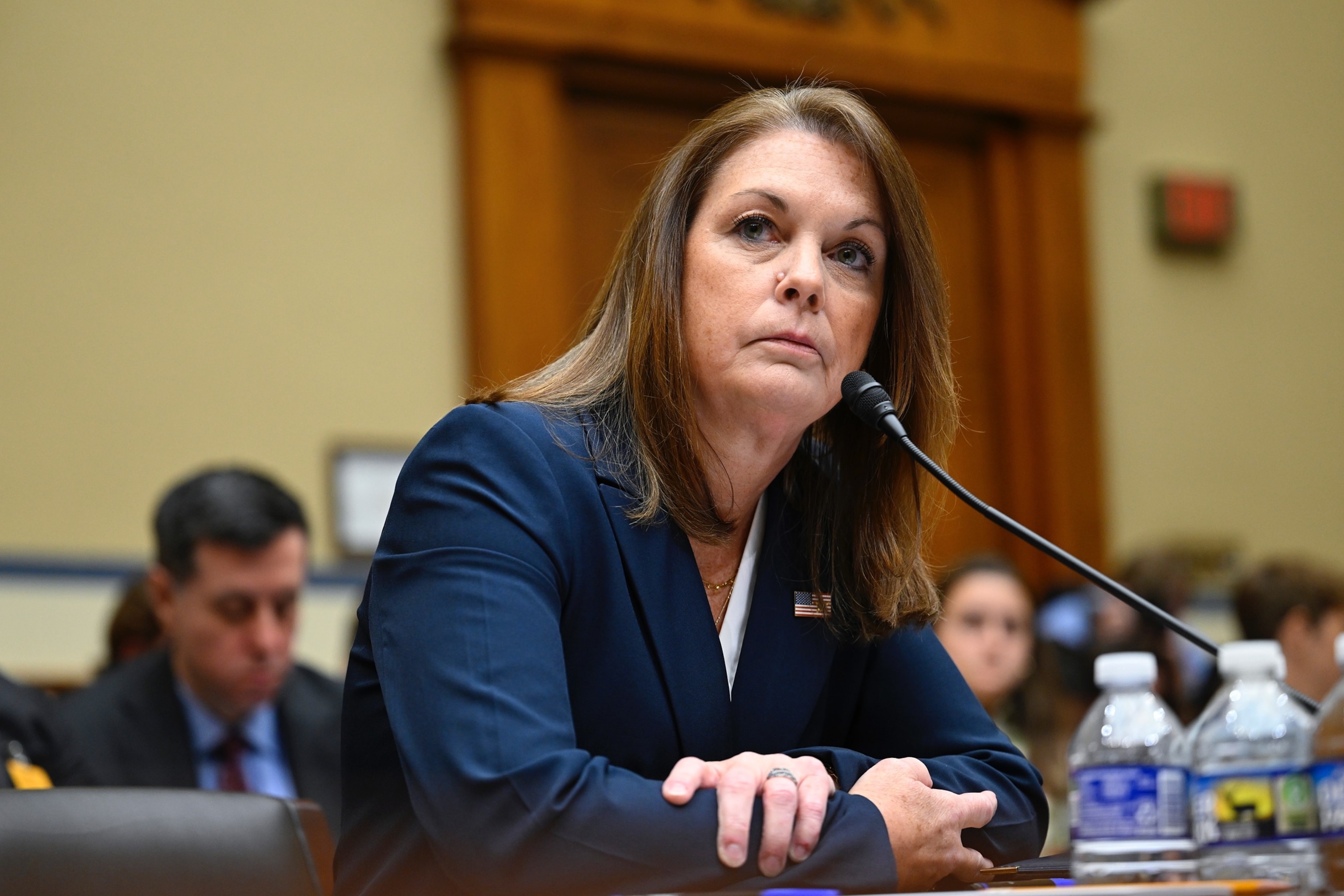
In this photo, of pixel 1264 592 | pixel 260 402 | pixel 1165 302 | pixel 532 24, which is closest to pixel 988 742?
pixel 1264 592

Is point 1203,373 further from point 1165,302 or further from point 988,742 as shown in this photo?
point 988,742

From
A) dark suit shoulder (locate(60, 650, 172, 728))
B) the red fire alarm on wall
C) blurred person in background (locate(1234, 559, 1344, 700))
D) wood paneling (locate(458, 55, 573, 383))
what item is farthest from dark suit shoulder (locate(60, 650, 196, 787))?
the red fire alarm on wall

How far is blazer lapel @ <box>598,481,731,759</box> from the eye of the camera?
4.87 feet

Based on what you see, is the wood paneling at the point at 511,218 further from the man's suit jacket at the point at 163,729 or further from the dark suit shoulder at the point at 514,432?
the dark suit shoulder at the point at 514,432

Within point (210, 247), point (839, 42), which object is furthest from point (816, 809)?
point (839, 42)

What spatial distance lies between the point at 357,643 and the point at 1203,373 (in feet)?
15.4

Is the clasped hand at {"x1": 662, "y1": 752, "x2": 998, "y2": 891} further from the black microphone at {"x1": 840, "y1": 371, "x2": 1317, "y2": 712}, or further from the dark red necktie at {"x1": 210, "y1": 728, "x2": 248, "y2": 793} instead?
the dark red necktie at {"x1": 210, "y1": 728, "x2": 248, "y2": 793}

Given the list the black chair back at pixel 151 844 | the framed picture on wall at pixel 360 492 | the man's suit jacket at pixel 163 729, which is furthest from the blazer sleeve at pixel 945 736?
the framed picture on wall at pixel 360 492

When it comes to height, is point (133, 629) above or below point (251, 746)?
above

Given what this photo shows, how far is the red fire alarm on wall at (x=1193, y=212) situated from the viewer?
551 cm

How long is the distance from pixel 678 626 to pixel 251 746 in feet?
6.34

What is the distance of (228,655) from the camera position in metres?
3.12

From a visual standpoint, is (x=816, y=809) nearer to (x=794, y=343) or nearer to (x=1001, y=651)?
(x=794, y=343)

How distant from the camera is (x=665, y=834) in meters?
1.18
